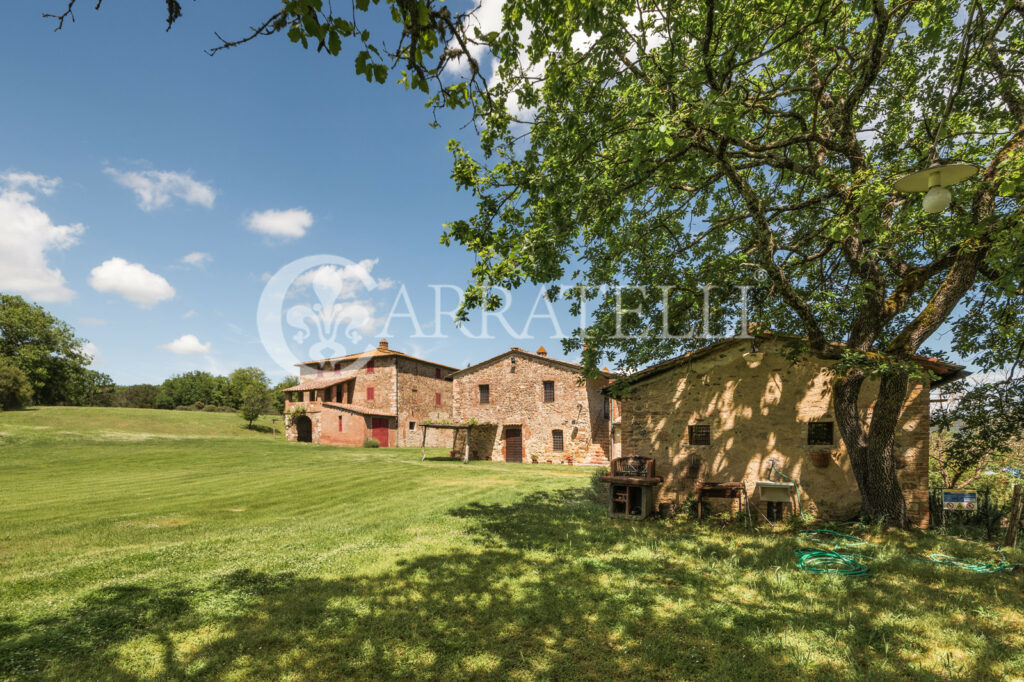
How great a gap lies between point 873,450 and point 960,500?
7.54 feet

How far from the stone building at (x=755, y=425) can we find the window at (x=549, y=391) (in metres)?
16.1

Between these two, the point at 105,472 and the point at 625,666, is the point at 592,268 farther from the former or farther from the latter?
the point at 105,472

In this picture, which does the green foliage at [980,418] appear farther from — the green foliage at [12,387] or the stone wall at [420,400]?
the green foliage at [12,387]

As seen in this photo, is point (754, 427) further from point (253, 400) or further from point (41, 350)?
point (41, 350)

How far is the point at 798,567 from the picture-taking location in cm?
673

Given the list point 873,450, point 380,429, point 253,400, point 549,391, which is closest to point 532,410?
Result: point 549,391

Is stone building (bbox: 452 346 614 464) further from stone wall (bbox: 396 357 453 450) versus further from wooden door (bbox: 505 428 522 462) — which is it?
stone wall (bbox: 396 357 453 450)

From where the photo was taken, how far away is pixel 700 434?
11195 millimetres

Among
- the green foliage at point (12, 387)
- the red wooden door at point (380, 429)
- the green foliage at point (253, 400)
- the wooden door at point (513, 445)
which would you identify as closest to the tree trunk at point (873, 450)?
the wooden door at point (513, 445)

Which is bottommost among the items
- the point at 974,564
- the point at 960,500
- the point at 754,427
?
the point at 974,564

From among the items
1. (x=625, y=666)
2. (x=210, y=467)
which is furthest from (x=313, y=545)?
(x=210, y=467)

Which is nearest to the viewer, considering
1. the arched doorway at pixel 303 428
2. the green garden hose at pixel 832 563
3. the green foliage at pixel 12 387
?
the green garden hose at pixel 832 563

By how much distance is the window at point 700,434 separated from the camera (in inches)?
437

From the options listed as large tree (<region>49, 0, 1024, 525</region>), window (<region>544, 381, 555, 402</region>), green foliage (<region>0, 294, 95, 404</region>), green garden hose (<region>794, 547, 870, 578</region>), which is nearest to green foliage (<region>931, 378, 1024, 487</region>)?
large tree (<region>49, 0, 1024, 525</region>)
